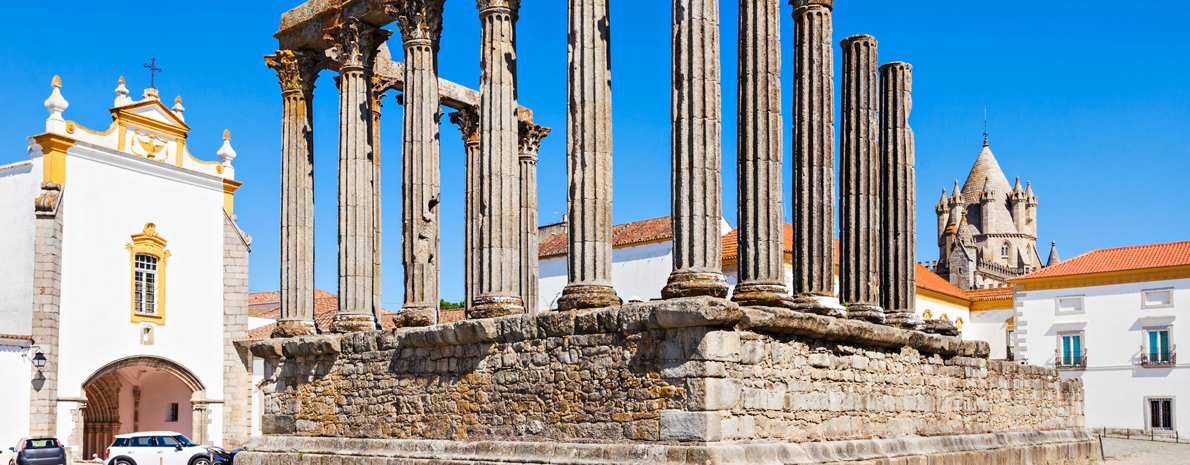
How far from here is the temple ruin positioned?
1178 centimetres

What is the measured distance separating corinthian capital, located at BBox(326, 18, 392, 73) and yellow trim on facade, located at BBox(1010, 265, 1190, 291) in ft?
89.5

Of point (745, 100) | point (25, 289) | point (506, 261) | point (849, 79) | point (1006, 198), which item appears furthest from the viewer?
point (1006, 198)

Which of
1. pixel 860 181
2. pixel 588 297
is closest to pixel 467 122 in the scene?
pixel 860 181

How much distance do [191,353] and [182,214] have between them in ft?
12.0

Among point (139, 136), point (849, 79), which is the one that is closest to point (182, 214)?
point (139, 136)

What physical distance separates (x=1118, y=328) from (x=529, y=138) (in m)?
24.5

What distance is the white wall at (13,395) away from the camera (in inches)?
989

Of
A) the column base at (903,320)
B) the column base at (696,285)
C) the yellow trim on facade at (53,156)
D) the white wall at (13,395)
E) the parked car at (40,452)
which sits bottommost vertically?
the parked car at (40,452)

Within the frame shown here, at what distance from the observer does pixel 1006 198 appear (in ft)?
291

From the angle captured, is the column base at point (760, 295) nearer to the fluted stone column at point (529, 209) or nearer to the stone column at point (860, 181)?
the stone column at point (860, 181)

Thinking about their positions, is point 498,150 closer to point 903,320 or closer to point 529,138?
point 529,138

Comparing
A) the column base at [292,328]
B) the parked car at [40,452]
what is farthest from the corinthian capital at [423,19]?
the parked car at [40,452]

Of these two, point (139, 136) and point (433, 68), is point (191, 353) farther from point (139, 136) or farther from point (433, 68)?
point (433, 68)

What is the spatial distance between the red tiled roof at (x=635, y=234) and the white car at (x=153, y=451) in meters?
17.3
